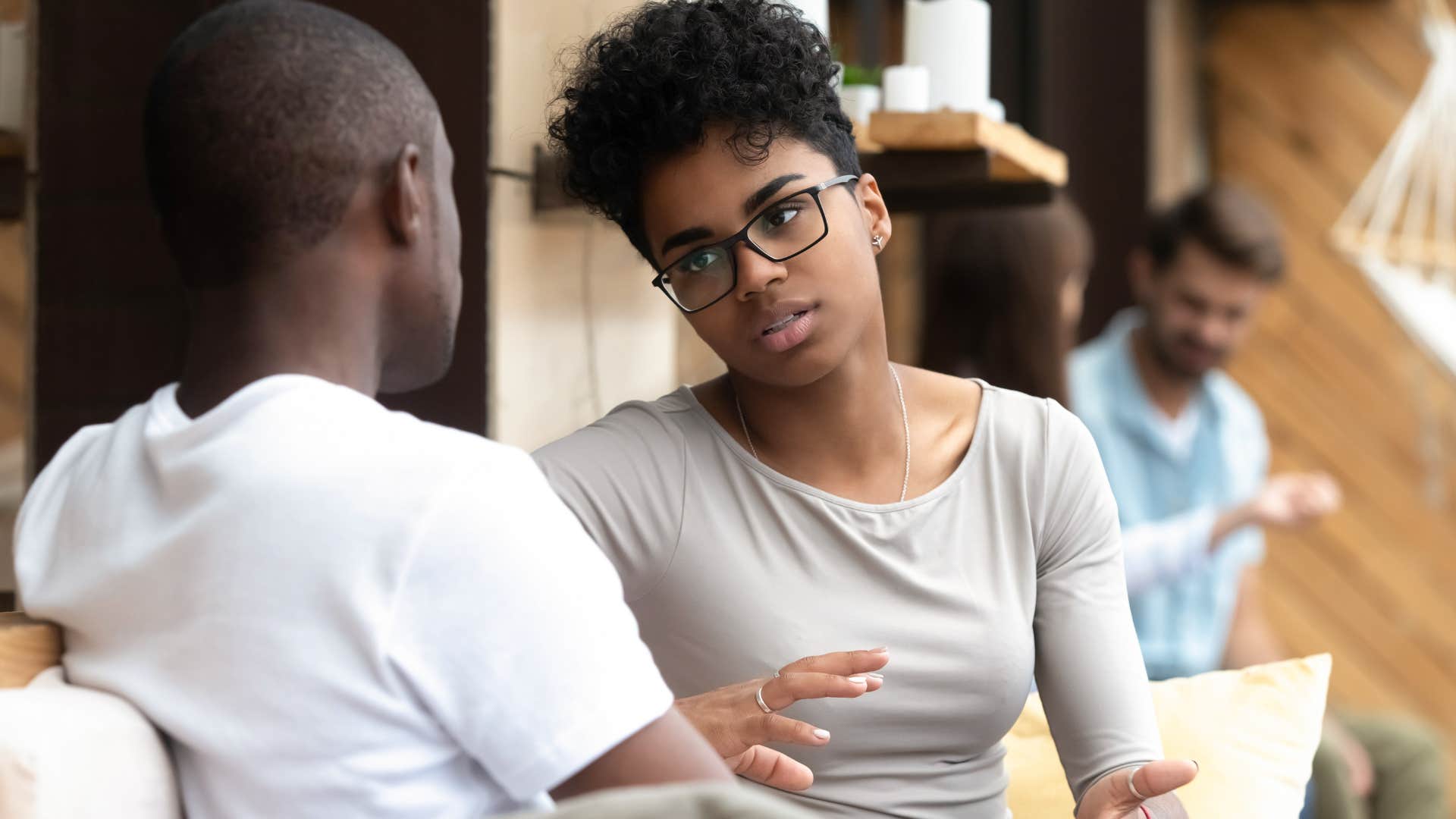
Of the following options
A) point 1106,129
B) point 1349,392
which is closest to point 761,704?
point 1106,129

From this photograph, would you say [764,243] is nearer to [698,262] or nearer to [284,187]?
[698,262]

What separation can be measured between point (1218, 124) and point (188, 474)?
4017 mm

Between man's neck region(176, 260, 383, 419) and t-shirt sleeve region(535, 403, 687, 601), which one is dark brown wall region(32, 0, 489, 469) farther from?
man's neck region(176, 260, 383, 419)

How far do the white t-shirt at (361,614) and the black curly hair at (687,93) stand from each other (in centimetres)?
42

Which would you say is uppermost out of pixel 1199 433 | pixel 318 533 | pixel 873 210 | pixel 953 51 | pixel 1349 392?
pixel 953 51

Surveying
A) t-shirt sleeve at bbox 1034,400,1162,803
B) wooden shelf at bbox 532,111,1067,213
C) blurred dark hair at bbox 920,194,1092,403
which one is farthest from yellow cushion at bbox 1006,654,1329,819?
blurred dark hair at bbox 920,194,1092,403

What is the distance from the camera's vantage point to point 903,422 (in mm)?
1278

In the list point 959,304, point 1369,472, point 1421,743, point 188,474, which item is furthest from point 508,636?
point 1369,472

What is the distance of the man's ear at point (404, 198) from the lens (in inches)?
33.7

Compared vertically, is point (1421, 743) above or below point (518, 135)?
below

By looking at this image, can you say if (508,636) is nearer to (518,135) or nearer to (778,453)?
(778,453)

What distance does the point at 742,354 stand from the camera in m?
1.17

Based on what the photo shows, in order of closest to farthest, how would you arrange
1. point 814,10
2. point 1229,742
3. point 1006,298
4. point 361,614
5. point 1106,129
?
point 361,614 → point 1229,742 → point 814,10 → point 1006,298 → point 1106,129

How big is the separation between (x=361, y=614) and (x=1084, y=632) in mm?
667
